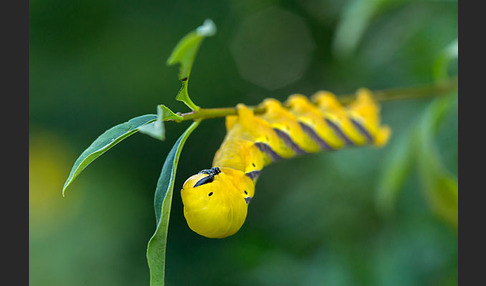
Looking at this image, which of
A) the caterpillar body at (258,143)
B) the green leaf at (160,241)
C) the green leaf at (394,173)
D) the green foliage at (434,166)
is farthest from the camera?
the green leaf at (394,173)

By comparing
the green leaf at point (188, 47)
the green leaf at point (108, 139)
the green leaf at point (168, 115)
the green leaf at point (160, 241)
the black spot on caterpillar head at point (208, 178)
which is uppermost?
the green leaf at point (188, 47)

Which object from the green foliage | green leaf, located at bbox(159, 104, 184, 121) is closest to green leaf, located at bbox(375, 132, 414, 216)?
the green foliage

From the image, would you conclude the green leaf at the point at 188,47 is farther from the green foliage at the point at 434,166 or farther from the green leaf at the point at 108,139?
the green foliage at the point at 434,166

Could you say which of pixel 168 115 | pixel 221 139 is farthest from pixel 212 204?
pixel 221 139

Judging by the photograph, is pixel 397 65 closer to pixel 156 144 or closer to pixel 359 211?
pixel 359 211

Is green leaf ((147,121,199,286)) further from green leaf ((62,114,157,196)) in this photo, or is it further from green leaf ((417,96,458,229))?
green leaf ((417,96,458,229))

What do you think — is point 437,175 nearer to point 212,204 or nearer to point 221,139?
point 212,204

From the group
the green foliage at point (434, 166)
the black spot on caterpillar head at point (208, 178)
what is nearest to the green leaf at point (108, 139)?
the black spot on caterpillar head at point (208, 178)

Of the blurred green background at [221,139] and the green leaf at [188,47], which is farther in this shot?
the blurred green background at [221,139]
